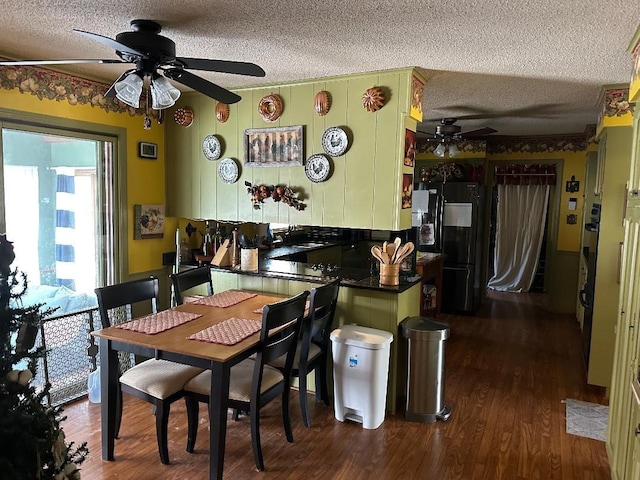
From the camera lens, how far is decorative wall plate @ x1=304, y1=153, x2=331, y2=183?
3373 mm

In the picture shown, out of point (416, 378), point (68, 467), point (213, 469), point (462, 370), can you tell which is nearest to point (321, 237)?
point (462, 370)

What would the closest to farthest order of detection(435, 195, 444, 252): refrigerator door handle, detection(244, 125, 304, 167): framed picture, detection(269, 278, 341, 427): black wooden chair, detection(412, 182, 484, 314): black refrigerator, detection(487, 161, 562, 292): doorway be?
detection(269, 278, 341, 427): black wooden chair
detection(244, 125, 304, 167): framed picture
detection(412, 182, 484, 314): black refrigerator
detection(435, 195, 444, 252): refrigerator door handle
detection(487, 161, 562, 292): doorway

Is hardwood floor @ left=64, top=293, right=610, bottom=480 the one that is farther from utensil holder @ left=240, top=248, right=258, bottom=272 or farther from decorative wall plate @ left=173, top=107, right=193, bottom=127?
decorative wall plate @ left=173, top=107, right=193, bottom=127

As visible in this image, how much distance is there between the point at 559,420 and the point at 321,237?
3.22 metres

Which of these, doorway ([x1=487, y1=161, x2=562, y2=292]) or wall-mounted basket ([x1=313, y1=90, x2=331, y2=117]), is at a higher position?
wall-mounted basket ([x1=313, y1=90, x2=331, y2=117])

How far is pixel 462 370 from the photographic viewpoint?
400 centimetres

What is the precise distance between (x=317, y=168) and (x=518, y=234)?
458cm

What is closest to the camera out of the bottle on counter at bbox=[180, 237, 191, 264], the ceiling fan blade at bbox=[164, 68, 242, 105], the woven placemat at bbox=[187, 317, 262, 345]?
the ceiling fan blade at bbox=[164, 68, 242, 105]

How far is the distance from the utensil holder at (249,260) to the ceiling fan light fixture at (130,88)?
1.68 metres

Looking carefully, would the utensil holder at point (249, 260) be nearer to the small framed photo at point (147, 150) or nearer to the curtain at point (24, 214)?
the small framed photo at point (147, 150)

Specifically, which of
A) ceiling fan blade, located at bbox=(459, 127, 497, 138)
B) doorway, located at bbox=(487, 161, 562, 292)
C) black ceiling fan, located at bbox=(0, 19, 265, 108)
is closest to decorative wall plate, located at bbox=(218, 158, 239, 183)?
black ceiling fan, located at bbox=(0, 19, 265, 108)

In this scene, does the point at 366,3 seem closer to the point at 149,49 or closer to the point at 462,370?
the point at 149,49

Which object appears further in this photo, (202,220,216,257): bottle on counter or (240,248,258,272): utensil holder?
(202,220,216,257): bottle on counter

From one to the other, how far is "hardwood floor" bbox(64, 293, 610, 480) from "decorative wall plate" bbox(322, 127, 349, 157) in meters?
1.77
